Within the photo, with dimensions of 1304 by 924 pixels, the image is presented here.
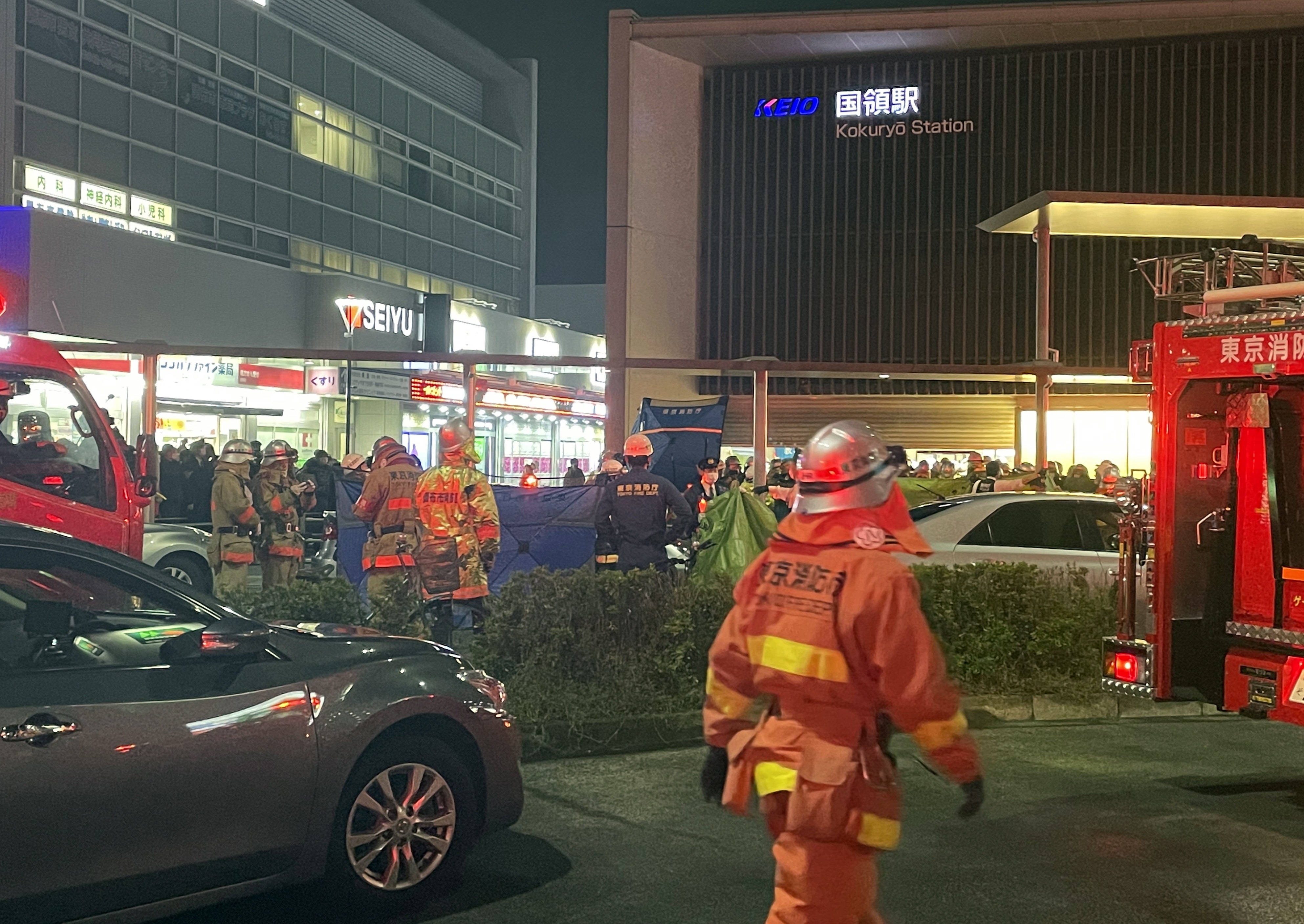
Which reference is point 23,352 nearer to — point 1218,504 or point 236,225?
point 1218,504

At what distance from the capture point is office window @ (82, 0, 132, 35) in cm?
2866

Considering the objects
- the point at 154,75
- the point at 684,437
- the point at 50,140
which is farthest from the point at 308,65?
the point at 684,437

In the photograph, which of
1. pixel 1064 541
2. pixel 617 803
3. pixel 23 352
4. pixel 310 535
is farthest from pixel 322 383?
pixel 617 803

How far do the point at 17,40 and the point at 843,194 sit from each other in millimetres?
16168

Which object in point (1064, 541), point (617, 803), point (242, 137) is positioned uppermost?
point (242, 137)

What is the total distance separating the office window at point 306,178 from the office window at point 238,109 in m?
1.91

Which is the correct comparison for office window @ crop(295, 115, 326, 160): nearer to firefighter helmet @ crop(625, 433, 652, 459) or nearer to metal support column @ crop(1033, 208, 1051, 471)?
metal support column @ crop(1033, 208, 1051, 471)

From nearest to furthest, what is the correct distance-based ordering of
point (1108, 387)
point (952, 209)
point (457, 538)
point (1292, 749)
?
point (1292, 749)
point (457, 538)
point (1108, 387)
point (952, 209)

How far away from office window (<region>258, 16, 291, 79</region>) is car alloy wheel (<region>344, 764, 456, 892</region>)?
3279 centimetres

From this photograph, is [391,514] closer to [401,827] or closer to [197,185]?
[401,827]

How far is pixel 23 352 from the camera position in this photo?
378 inches

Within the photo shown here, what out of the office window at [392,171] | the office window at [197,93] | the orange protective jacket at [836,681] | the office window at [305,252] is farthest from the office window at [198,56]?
the orange protective jacket at [836,681]

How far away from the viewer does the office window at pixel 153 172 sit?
3052 centimetres

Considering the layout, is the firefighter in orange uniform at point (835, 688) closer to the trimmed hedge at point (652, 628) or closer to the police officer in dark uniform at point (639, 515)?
the trimmed hedge at point (652, 628)
